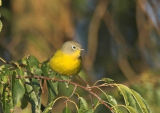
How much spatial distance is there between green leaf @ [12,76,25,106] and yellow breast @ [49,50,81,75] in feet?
3.64

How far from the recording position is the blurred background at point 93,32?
6.97 metres

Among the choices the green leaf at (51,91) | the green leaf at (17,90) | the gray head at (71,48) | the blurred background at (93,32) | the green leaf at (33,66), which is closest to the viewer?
the green leaf at (17,90)

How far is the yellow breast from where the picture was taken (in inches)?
161

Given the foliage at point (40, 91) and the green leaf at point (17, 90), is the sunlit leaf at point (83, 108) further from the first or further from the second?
the green leaf at point (17, 90)

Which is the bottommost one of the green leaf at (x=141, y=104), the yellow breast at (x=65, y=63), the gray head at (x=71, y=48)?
the green leaf at (x=141, y=104)

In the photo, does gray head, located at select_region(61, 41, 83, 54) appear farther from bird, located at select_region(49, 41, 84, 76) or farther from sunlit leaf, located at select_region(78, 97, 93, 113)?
sunlit leaf, located at select_region(78, 97, 93, 113)

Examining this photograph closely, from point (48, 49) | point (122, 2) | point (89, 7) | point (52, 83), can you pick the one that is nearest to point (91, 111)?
point (52, 83)

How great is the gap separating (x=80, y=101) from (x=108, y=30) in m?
5.54

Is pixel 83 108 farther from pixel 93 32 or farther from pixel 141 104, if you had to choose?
pixel 93 32

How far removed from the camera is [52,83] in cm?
331

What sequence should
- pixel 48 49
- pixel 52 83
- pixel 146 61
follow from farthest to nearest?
pixel 146 61, pixel 48 49, pixel 52 83

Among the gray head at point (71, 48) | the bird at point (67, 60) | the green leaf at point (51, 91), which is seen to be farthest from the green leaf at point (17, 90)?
the gray head at point (71, 48)

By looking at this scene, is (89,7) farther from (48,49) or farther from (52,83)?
(52,83)

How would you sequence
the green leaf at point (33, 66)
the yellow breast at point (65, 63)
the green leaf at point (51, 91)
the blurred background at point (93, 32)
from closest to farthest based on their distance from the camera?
the green leaf at point (33, 66), the green leaf at point (51, 91), the yellow breast at point (65, 63), the blurred background at point (93, 32)
